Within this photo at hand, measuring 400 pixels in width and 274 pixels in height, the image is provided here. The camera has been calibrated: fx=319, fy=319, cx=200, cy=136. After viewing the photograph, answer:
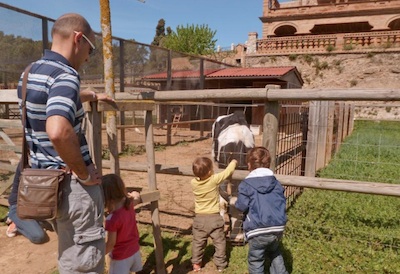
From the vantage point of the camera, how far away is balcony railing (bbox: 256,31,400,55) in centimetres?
1794

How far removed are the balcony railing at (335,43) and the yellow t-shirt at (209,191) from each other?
18221 millimetres

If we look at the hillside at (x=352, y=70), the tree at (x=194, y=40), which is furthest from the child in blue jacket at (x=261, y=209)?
the tree at (x=194, y=40)

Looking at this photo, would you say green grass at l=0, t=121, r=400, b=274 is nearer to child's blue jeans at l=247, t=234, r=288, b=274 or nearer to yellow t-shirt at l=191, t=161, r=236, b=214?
child's blue jeans at l=247, t=234, r=288, b=274

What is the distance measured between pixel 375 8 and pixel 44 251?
1051 inches

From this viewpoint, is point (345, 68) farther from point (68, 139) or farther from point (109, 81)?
point (68, 139)

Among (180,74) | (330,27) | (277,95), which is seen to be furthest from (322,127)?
(330,27)

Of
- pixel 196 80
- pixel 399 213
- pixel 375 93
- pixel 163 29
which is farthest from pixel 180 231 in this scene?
pixel 163 29

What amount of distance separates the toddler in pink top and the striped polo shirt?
49cm

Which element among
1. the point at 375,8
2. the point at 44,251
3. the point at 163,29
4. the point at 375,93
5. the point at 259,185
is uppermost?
the point at 163,29

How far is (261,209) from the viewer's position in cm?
226

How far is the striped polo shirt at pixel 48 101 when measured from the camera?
1.40 meters

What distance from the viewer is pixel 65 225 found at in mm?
1603

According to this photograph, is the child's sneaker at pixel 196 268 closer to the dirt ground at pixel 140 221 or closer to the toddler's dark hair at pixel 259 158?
the dirt ground at pixel 140 221

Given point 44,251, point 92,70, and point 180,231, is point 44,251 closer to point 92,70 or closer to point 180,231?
point 180,231
